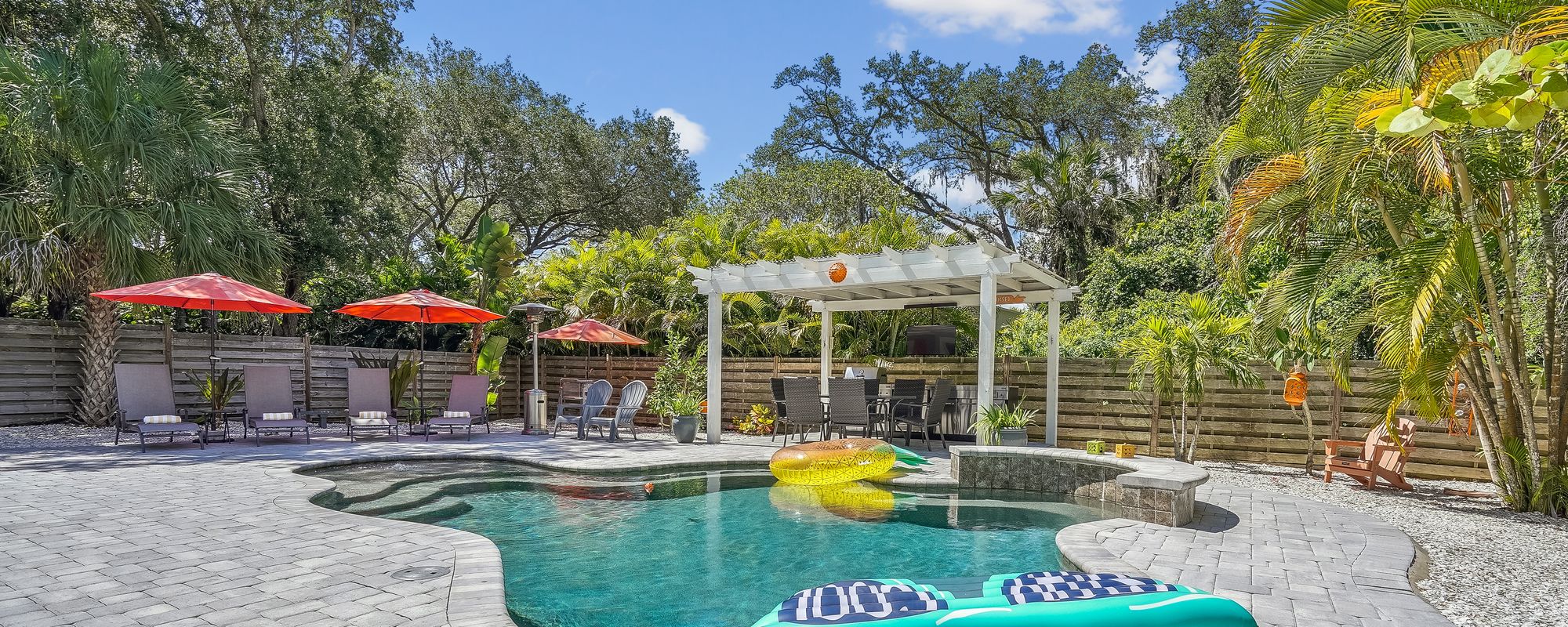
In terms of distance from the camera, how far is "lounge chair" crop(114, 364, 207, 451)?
387 inches

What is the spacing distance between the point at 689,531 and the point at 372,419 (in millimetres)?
6903

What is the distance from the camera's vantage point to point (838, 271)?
36.2 feet

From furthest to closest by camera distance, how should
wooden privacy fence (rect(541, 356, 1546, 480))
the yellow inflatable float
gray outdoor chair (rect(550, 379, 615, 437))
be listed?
gray outdoor chair (rect(550, 379, 615, 437))
wooden privacy fence (rect(541, 356, 1546, 480))
the yellow inflatable float

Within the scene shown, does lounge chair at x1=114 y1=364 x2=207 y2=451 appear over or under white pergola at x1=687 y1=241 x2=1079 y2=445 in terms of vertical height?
under

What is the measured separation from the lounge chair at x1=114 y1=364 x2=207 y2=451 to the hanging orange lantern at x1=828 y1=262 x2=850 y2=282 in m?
7.61

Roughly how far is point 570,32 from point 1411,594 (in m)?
23.7

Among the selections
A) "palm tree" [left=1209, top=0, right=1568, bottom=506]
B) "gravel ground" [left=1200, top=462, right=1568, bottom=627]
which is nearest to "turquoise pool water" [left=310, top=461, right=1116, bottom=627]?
"gravel ground" [left=1200, top=462, right=1568, bottom=627]

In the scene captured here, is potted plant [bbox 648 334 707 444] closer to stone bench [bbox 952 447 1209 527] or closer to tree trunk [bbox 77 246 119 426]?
stone bench [bbox 952 447 1209 527]

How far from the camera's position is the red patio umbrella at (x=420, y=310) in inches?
476

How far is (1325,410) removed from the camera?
9.91m

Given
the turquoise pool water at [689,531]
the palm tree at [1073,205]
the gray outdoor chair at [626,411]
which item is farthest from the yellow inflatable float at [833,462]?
the palm tree at [1073,205]

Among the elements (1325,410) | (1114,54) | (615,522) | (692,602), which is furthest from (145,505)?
(1114,54)

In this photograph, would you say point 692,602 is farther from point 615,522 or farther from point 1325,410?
point 1325,410

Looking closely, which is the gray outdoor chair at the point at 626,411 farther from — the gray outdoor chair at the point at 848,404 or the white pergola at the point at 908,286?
the gray outdoor chair at the point at 848,404
